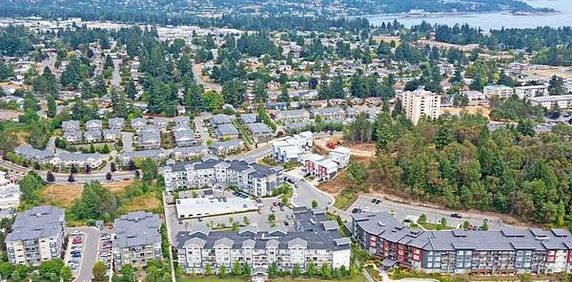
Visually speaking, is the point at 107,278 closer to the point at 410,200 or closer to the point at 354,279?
the point at 354,279

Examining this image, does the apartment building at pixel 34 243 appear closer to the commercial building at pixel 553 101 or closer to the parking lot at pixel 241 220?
the parking lot at pixel 241 220

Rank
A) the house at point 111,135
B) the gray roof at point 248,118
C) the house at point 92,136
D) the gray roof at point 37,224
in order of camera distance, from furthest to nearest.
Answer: the gray roof at point 248,118, the house at point 111,135, the house at point 92,136, the gray roof at point 37,224

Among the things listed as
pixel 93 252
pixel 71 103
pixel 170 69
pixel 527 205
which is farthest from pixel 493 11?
pixel 93 252

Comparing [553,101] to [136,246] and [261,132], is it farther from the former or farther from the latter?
[136,246]

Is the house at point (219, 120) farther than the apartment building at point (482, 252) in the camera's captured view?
Yes

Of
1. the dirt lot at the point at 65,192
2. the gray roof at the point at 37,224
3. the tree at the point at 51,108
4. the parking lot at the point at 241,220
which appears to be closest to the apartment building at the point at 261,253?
the parking lot at the point at 241,220

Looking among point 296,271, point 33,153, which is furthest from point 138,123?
point 296,271
